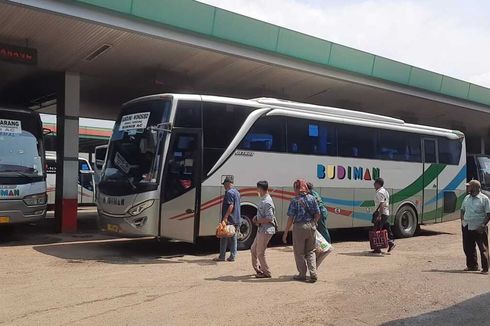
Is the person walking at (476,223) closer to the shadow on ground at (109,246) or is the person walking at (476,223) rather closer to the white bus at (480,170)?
the shadow on ground at (109,246)

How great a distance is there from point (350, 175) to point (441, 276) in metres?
5.26

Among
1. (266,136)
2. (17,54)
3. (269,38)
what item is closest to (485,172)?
(269,38)

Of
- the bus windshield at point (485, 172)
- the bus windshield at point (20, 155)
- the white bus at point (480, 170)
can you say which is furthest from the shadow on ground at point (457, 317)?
the bus windshield at point (485, 172)

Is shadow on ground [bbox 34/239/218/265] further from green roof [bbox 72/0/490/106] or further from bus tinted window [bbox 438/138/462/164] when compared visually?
bus tinted window [bbox 438/138/462/164]

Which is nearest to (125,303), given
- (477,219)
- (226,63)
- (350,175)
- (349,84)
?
(477,219)

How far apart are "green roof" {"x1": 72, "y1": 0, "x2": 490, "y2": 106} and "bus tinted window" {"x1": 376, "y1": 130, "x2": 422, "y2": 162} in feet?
10.3

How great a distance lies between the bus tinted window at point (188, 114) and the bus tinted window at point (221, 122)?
0.17 meters

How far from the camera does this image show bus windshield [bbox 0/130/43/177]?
12391 millimetres

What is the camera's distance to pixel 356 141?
46.5 feet

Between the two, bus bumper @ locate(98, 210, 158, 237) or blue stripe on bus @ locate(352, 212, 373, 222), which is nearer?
bus bumper @ locate(98, 210, 158, 237)

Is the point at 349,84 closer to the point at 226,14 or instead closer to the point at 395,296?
the point at 226,14

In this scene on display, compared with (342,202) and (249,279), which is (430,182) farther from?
(249,279)

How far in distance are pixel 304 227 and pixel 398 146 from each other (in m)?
7.90

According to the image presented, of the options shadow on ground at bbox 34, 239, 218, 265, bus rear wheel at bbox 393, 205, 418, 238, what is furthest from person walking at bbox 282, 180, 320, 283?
bus rear wheel at bbox 393, 205, 418, 238
